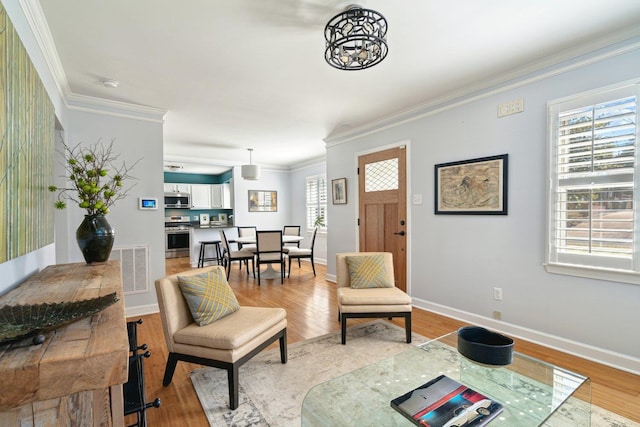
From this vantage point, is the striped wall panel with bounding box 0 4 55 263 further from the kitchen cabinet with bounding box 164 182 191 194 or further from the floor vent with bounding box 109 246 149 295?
the kitchen cabinet with bounding box 164 182 191 194

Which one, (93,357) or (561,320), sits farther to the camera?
(561,320)

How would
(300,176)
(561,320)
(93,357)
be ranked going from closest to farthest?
(93,357) < (561,320) < (300,176)

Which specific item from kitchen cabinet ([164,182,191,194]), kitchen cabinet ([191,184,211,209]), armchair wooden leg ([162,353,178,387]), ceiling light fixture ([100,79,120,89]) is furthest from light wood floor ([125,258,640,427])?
kitchen cabinet ([164,182,191,194])

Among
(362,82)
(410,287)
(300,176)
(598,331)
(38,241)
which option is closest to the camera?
(38,241)

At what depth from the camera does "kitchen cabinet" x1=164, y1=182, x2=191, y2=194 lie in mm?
8516

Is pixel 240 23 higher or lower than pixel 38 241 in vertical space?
higher

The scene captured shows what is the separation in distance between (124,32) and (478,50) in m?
2.74

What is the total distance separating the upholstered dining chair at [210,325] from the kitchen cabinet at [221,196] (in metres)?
6.28

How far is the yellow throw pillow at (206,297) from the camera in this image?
2.15 m

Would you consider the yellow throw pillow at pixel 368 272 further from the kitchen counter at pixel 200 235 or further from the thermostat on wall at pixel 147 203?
the kitchen counter at pixel 200 235

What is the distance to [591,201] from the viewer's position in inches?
96.0

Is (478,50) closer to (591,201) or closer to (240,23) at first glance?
(591,201)

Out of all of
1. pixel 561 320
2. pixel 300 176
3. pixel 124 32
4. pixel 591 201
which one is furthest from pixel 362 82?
pixel 300 176

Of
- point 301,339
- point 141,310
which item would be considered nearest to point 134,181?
point 141,310
